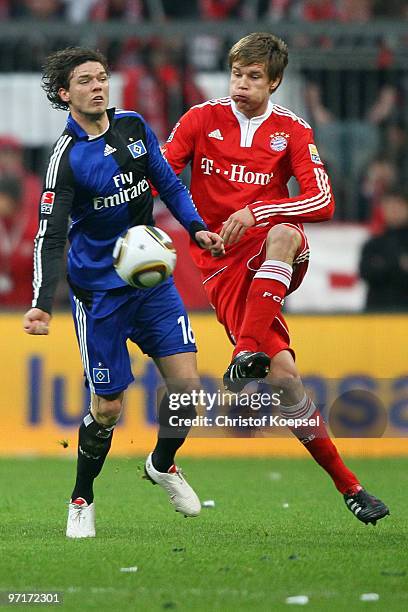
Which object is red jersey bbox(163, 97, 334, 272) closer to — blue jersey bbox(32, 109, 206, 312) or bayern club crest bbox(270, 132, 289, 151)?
bayern club crest bbox(270, 132, 289, 151)

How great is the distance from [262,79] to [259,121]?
30 cm

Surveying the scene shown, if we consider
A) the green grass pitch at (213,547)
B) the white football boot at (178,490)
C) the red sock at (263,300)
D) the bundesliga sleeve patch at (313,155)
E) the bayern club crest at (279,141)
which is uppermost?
the bayern club crest at (279,141)

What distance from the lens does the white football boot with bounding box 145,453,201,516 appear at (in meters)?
7.43

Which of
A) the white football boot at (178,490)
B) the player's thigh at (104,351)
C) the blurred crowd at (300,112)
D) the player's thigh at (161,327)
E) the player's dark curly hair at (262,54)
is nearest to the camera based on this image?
the player's thigh at (104,351)

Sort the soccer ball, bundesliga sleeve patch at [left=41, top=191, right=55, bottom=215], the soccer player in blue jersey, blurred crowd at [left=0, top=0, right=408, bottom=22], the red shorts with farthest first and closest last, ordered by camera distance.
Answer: blurred crowd at [left=0, top=0, right=408, bottom=22], the red shorts, the soccer player in blue jersey, bundesliga sleeve patch at [left=41, top=191, right=55, bottom=215], the soccer ball

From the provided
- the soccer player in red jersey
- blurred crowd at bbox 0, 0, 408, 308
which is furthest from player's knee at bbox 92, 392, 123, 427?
blurred crowd at bbox 0, 0, 408, 308

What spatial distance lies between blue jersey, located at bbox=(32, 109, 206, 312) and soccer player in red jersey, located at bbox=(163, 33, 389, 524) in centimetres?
44

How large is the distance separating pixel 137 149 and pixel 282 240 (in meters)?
0.92

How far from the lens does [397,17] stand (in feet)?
47.6

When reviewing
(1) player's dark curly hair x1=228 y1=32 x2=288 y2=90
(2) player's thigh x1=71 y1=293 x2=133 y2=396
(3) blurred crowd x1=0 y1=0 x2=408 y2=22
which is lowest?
(2) player's thigh x1=71 y1=293 x2=133 y2=396

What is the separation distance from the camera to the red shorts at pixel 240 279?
297 inches

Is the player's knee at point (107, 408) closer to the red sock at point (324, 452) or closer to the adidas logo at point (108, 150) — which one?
the red sock at point (324, 452)

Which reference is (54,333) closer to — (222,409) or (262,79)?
(222,409)

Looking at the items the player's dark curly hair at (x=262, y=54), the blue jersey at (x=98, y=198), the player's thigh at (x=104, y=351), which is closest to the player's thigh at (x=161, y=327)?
the player's thigh at (x=104, y=351)
